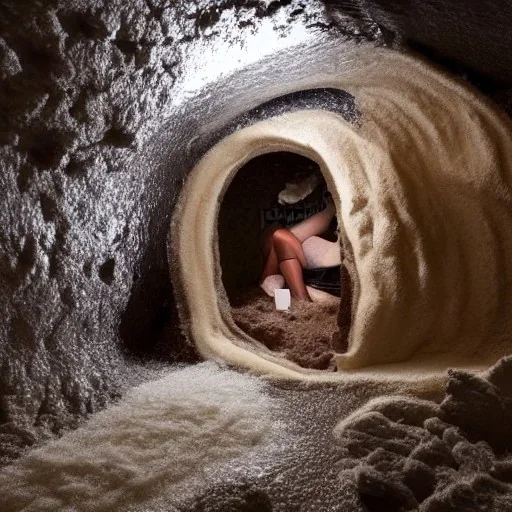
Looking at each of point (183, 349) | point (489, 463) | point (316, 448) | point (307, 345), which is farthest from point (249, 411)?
point (307, 345)

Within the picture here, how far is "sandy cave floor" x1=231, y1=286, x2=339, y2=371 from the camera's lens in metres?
2.71

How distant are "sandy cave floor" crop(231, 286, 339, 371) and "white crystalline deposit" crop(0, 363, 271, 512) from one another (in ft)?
2.56

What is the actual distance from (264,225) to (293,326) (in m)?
1.02

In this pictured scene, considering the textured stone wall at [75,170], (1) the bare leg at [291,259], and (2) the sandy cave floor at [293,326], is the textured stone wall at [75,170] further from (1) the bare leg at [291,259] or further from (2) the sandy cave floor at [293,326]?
(1) the bare leg at [291,259]

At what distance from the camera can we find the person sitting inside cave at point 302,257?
11.8 ft

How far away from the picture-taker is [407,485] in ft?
4.25

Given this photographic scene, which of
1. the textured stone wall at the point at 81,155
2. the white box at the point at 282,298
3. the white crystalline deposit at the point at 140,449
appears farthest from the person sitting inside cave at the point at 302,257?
the white crystalline deposit at the point at 140,449

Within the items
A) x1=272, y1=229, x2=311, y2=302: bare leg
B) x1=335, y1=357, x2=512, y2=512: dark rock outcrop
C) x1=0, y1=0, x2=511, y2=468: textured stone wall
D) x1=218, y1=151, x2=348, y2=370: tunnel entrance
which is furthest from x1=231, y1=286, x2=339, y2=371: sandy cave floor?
x1=335, y1=357, x2=512, y2=512: dark rock outcrop

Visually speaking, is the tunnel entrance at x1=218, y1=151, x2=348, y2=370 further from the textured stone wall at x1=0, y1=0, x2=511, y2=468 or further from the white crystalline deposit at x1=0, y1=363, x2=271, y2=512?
the white crystalline deposit at x1=0, y1=363, x2=271, y2=512

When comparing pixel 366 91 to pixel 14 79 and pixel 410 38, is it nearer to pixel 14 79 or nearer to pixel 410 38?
pixel 410 38

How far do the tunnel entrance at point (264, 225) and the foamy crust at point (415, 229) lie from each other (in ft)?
1.81

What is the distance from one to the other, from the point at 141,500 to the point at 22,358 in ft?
2.18

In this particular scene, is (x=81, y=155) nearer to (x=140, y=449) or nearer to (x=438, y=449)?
(x=140, y=449)

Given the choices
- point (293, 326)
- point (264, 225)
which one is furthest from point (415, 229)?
point (264, 225)
